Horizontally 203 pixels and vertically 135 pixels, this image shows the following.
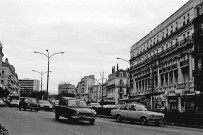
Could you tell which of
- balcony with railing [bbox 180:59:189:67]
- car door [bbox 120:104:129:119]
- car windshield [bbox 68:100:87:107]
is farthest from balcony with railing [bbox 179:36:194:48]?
car windshield [bbox 68:100:87:107]

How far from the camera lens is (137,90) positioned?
7625cm

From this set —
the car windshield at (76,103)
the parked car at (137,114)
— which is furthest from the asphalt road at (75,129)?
the parked car at (137,114)

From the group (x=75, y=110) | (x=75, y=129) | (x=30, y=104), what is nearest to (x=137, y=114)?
(x=75, y=110)

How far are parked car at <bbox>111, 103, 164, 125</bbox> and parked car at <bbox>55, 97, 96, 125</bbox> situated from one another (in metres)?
Answer: 4.61

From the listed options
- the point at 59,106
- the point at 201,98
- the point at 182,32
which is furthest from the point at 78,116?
the point at 182,32

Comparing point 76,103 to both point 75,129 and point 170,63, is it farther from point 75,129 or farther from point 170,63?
point 170,63

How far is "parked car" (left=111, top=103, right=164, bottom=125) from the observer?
23.4 m

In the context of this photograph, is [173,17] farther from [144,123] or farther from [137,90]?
[144,123]

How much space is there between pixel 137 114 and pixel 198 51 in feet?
77.6

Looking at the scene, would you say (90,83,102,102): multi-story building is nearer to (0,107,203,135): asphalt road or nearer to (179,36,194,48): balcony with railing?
(179,36,194,48): balcony with railing

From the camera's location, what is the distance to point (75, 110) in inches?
805

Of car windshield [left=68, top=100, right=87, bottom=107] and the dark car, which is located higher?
car windshield [left=68, top=100, right=87, bottom=107]

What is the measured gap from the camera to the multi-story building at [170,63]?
155 ft

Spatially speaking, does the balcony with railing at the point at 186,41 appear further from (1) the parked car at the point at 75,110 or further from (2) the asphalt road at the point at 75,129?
(1) the parked car at the point at 75,110
